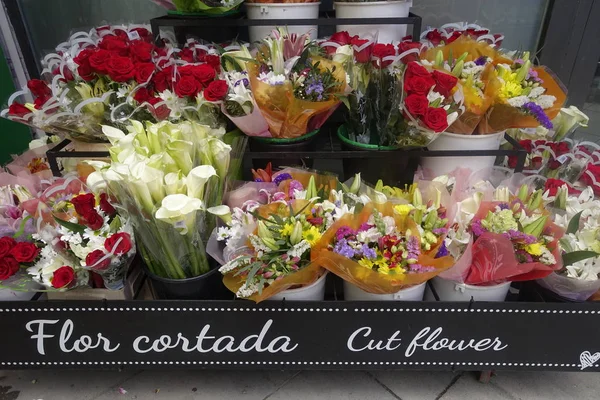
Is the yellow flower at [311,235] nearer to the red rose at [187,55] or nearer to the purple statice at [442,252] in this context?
the purple statice at [442,252]

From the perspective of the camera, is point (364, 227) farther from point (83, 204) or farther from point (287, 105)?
point (83, 204)

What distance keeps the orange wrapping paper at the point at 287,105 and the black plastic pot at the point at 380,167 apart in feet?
0.59

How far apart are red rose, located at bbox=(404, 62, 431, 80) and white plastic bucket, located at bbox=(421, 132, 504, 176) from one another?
0.98ft

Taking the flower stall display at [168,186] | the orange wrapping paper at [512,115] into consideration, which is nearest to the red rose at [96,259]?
the flower stall display at [168,186]

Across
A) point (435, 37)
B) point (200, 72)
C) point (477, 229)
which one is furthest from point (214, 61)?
point (477, 229)

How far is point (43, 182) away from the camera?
1.81 meters

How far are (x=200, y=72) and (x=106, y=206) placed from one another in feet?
2.05

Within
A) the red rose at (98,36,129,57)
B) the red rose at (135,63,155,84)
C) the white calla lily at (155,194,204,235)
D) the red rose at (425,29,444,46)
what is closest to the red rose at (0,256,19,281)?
the white calla lily at (155,194,204,235)

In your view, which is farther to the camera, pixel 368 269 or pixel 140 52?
pixel 140 52

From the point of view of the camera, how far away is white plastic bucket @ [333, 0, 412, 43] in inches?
75.5

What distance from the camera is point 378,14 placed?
1938 mm

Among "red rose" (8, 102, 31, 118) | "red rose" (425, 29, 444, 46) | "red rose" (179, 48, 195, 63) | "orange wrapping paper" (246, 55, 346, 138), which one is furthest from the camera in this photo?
"red rose" (425, 29, 444, 46)

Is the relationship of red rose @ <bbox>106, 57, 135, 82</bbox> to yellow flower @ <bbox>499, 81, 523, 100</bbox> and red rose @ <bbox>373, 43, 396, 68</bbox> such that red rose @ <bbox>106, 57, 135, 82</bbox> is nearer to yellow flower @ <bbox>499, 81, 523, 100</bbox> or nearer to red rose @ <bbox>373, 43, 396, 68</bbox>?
red rose @ <bbox>373, 43, 396, 68</bbox>

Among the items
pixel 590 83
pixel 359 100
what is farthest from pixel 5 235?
pixel 590 83
